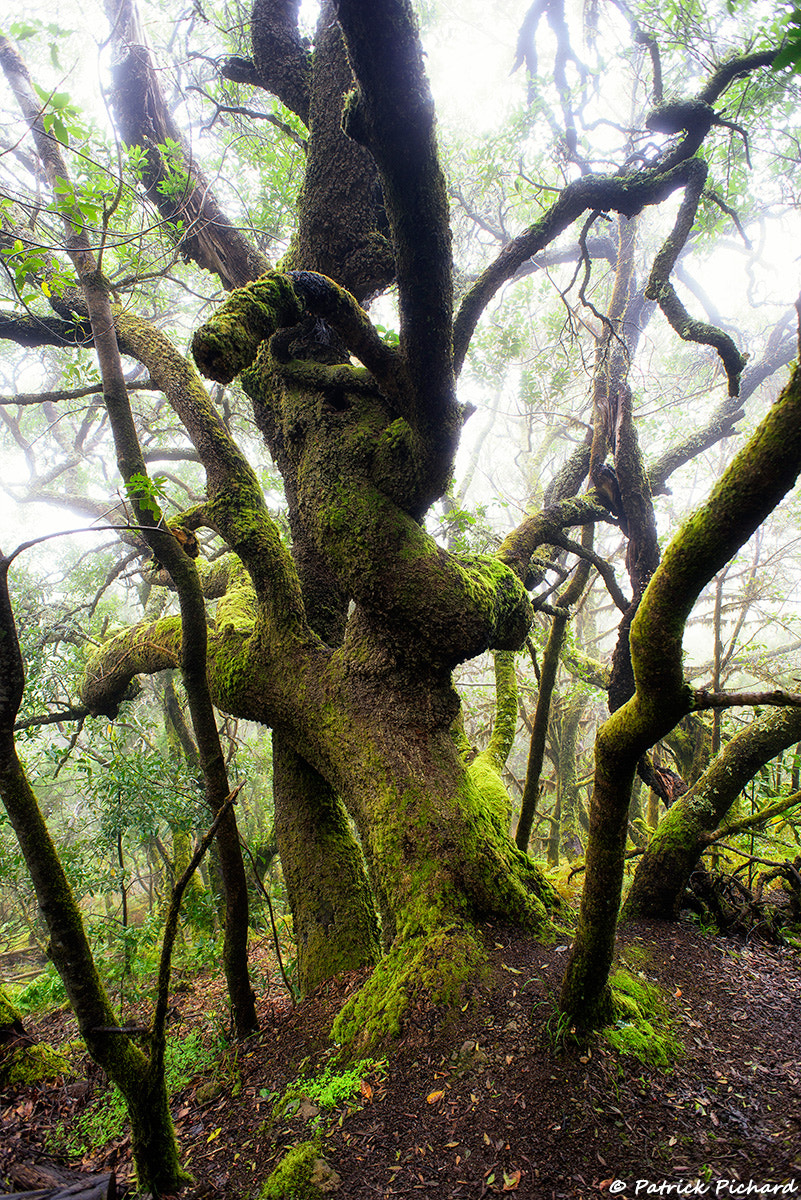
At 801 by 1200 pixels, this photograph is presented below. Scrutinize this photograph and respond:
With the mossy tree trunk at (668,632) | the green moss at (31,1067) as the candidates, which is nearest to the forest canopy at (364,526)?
the mossy tree trunk at (668,632)

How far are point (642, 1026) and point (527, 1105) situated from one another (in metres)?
0.57

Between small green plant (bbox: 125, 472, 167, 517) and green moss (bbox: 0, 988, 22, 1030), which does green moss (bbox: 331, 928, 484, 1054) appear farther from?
small green plant (bbox: 125, 472, 167, 517)

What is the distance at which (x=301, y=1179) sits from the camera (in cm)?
170

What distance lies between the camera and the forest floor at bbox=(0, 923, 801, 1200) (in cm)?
156

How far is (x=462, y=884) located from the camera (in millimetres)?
2617

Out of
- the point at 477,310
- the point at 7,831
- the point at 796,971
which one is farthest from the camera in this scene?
the point at 7,831

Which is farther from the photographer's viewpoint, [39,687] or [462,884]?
[39,687]

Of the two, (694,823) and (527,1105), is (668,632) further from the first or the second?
(694,823)

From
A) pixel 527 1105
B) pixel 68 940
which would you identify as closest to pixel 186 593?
pixel 68 940

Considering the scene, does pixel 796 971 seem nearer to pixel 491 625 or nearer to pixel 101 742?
pixel 491 625

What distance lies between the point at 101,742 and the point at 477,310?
755cm

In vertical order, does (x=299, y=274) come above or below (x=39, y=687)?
above

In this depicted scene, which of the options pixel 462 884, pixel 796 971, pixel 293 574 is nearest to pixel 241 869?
pixel 462 884

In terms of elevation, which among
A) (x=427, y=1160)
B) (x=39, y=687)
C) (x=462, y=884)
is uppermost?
(x=39, y=687)
